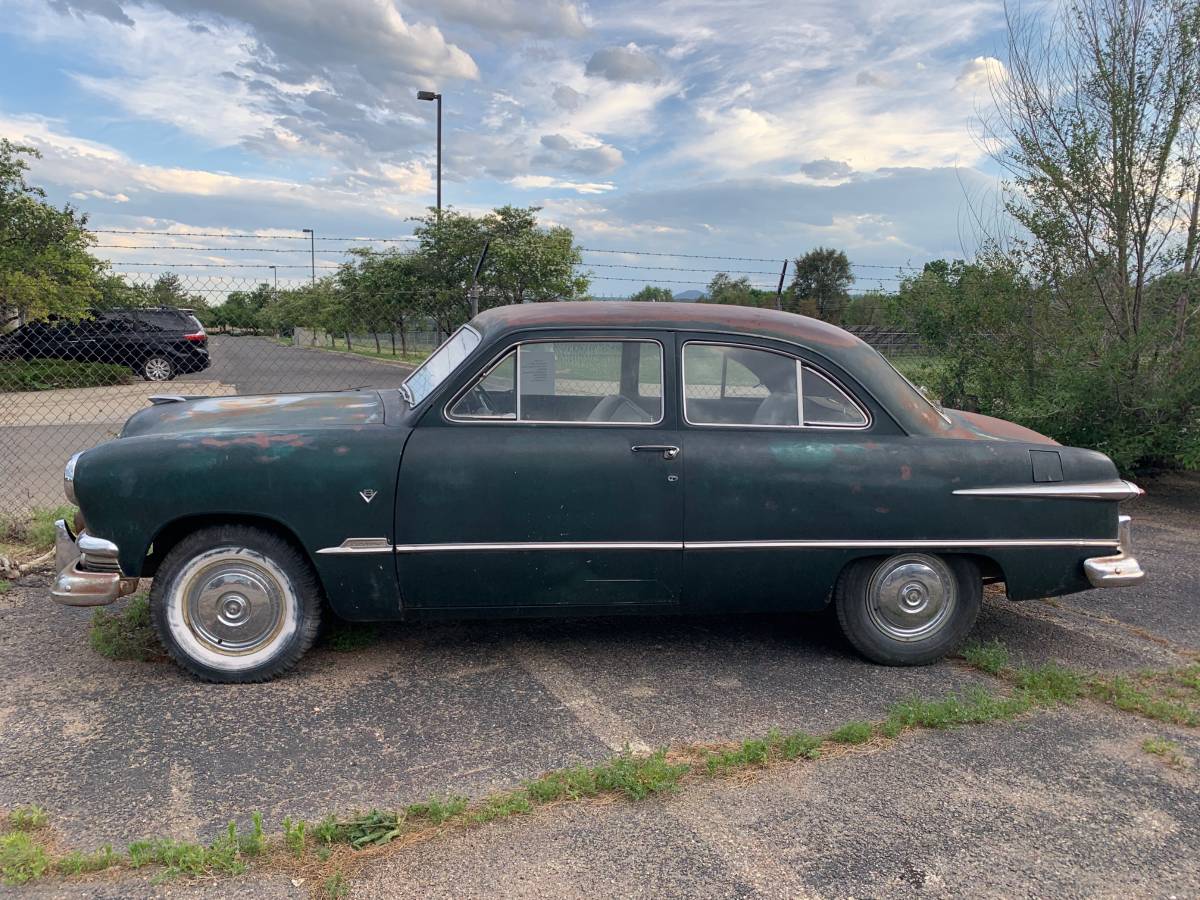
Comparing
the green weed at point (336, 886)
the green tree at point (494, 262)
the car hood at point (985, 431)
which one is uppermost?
the green tree at point (494, 262)

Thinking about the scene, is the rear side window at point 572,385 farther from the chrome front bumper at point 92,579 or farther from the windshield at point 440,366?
the chrome front bumper at point 92,579

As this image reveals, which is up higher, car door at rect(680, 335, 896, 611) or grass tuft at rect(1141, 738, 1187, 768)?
car door at rect(680, 335, 896, 611)

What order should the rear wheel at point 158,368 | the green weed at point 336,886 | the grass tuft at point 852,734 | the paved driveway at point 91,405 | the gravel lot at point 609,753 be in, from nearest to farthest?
the green weed at point 336,886 → the gravel lot at point 609,753 → the grass tuft at point 852,734 → the paved driveway at point 91,405 → the rear wheel at point 158,368

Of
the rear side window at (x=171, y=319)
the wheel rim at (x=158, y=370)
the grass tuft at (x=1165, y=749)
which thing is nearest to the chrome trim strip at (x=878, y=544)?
the grass tuft at (x=1165, y=749)

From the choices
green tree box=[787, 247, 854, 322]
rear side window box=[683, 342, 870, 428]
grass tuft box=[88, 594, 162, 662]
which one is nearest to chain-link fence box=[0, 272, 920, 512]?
grass tuft box=[88, 594, 162, 662]

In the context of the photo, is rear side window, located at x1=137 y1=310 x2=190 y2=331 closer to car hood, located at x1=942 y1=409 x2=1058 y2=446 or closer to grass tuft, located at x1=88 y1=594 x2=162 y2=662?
grass tuft, located at x1=88 y1=594 x2=162 y2=662

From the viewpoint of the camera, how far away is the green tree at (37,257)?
48.8 feet

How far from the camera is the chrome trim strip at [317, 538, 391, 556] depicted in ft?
11.8

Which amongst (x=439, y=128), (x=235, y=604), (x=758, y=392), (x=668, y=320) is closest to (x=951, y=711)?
(x=758, y=392)

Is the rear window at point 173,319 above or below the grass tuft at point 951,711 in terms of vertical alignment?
above

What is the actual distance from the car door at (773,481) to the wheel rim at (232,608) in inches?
69.8

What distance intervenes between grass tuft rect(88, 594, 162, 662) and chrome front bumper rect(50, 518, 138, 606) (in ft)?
1.37

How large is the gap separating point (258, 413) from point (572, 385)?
1483 mm

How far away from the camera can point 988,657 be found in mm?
4016
